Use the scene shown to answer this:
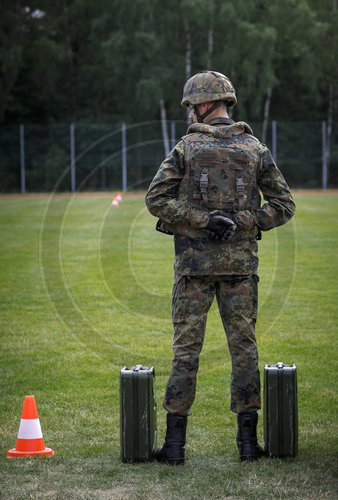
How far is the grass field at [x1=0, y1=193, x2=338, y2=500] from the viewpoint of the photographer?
13.3 feet

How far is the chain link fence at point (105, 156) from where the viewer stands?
38.2m

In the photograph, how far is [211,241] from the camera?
4.30 meters

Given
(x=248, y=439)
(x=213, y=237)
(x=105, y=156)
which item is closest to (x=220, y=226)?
(x=213, y=237)

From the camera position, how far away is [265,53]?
41594 mm

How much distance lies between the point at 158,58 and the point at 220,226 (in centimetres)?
3936

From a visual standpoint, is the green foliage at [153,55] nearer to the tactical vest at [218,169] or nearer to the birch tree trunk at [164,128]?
the birch tree trunk at [164,128]

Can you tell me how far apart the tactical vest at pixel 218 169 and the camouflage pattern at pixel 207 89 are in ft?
0.56

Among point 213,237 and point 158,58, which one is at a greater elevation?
point 158,58

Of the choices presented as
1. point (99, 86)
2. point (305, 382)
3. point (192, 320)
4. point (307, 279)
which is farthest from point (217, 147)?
point (99, 86)

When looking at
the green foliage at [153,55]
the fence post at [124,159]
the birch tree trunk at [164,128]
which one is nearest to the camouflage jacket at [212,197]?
the fence post at [124,159]

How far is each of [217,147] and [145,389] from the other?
1496mm

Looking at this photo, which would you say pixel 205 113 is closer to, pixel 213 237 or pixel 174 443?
pixel 213 237

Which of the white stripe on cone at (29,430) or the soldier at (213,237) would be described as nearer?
the soldier at (213,237)

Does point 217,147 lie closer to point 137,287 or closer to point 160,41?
point 137,287
